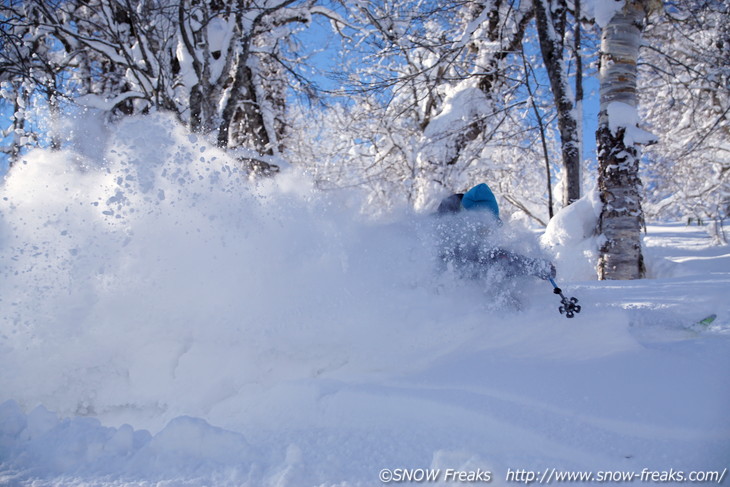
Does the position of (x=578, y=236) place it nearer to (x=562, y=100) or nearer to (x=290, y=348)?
(x=562, y=100)

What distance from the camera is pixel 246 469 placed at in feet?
4.75

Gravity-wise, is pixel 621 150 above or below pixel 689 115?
below

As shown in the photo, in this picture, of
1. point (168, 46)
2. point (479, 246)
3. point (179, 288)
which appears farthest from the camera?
point (168, 46)

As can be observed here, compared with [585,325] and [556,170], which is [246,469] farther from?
[556,170]

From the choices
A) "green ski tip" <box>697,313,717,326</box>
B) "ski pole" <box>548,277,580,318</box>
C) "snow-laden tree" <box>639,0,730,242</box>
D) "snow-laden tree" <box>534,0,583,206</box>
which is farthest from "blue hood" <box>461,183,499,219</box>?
"snow-laden tree" <box>639,0,730,242</box>

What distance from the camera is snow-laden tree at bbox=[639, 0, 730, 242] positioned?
22.5ft

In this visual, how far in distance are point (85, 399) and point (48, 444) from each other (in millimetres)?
742

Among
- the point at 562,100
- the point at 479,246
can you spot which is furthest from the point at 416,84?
the point at 479,246

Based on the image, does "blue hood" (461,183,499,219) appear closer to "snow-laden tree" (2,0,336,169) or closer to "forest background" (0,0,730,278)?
"forest background" (0,0,730,278)

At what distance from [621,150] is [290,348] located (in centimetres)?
363

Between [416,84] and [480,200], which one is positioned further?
[416,84]

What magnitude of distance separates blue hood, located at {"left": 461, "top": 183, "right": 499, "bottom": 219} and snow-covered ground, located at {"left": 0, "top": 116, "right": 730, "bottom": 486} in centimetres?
41

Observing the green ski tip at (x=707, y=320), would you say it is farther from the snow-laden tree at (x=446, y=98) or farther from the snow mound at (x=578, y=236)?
the snow-laden tree at (x=446, y=98)

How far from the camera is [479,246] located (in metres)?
2.93
